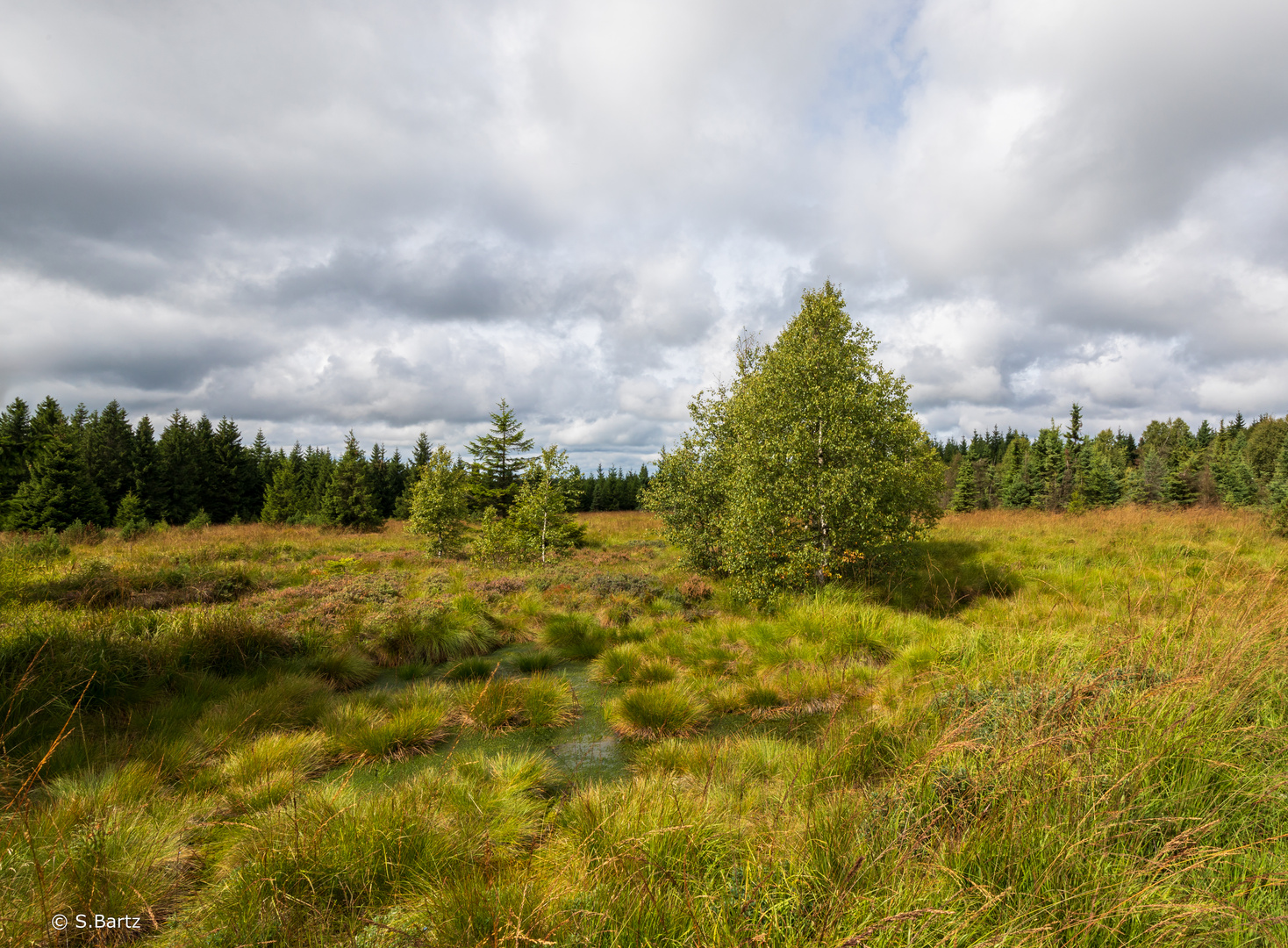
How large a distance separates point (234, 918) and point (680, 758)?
130 inches

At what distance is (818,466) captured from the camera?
37.1 ft

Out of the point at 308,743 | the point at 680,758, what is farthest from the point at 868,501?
the point at 308,743

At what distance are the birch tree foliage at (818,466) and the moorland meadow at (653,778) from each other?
2.00 meters

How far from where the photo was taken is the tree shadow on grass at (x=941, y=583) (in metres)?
11.4

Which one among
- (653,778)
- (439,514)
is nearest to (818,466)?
(653,778)

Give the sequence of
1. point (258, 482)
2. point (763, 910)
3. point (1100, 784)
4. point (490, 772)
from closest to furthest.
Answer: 1. point (763, 910)
2. point (1100, 784)
3. point (490, 772)
4. point (258, 482)

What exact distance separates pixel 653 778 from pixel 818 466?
9024mm

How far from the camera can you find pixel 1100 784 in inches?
109

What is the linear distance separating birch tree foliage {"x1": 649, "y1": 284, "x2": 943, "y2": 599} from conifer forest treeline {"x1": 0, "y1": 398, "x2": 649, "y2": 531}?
9808 mm

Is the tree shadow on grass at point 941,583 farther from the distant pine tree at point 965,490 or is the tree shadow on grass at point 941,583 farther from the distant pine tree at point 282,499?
the distant pine tree at point 965,490

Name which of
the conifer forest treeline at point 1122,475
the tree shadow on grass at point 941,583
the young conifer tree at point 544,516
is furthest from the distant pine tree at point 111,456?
the conifer forest treeline at point 1122,475

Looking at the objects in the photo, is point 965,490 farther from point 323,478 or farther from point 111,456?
point 111,456

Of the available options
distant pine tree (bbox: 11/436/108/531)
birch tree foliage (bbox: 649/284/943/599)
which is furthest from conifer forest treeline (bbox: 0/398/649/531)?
birch tree foliage (bbox: 649/284/943/599)

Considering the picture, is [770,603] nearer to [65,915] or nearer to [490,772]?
[490,772]
